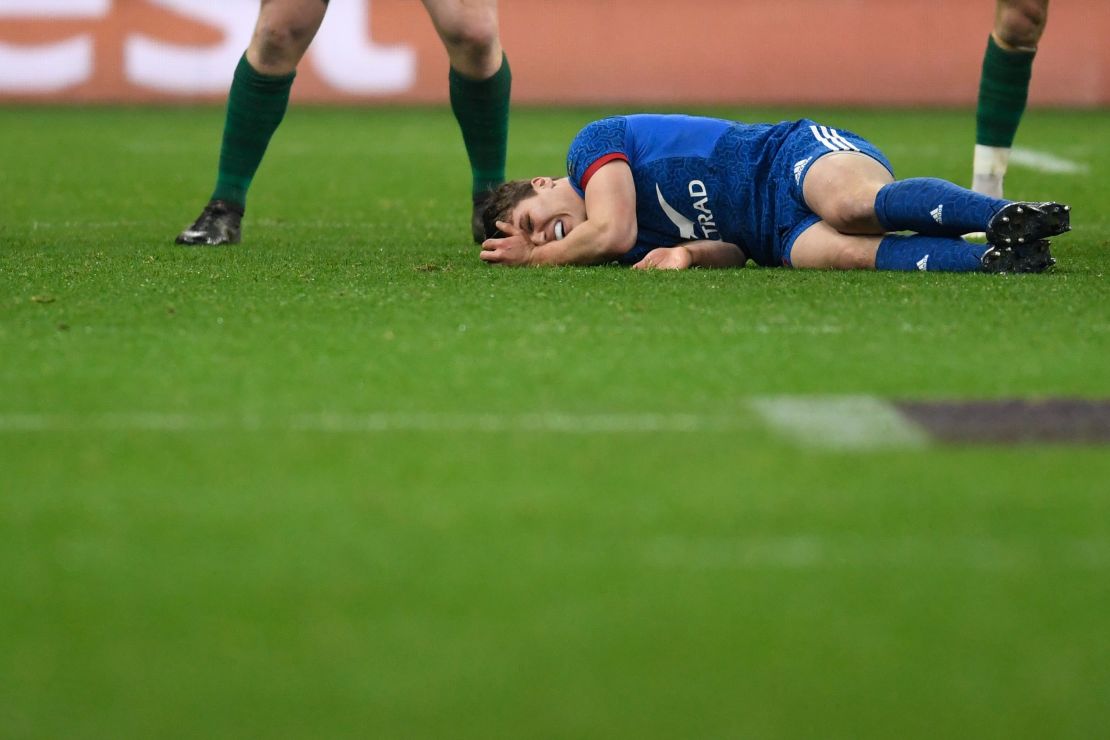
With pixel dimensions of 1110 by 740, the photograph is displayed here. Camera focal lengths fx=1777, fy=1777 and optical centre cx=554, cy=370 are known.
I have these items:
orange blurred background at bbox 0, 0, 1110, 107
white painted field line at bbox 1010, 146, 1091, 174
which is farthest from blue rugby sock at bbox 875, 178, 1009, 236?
orange blurred background at bbox 0, 0, 1110, 107

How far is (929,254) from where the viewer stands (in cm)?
411

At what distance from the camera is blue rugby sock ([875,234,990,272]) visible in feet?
13.3

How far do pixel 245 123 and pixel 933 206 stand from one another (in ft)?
6.55

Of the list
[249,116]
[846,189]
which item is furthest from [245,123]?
[846,189]

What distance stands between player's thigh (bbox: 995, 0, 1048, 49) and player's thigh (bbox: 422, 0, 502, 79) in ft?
4.62

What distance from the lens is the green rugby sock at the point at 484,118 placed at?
4910 mm

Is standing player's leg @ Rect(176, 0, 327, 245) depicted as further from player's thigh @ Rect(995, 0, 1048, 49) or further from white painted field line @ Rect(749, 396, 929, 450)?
white painted field line @ Rect(749, 396, 929, 450)

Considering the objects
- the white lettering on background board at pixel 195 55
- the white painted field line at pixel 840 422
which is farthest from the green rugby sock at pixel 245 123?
the white lettering on background board at pixel 195 55

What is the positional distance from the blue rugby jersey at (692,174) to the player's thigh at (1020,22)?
3.32 ft

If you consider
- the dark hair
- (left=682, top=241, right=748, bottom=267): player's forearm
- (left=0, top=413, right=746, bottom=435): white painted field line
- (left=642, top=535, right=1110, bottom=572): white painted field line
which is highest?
(left=642, top=535, right=1110, bottom=572): white painted field line

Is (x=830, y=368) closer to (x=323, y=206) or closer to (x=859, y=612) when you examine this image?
(x=859, y=612)

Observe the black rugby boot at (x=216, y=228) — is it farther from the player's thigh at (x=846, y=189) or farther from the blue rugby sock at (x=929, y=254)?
the blue rugby sock at (x=929, y=254)

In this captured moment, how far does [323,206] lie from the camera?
20.8ft

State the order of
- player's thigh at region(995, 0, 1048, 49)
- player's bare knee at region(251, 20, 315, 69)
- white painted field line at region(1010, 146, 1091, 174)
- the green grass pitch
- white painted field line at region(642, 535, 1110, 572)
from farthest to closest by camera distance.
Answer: white painted field line at region(1010, 146, 1091, 174) → player's thigh at region(995, 0, 1048, 49) → player's bare knee at region(251, 20, 315, 69) → white painted field line at region(642, 535, 1110, 572) → the green grass pitch
